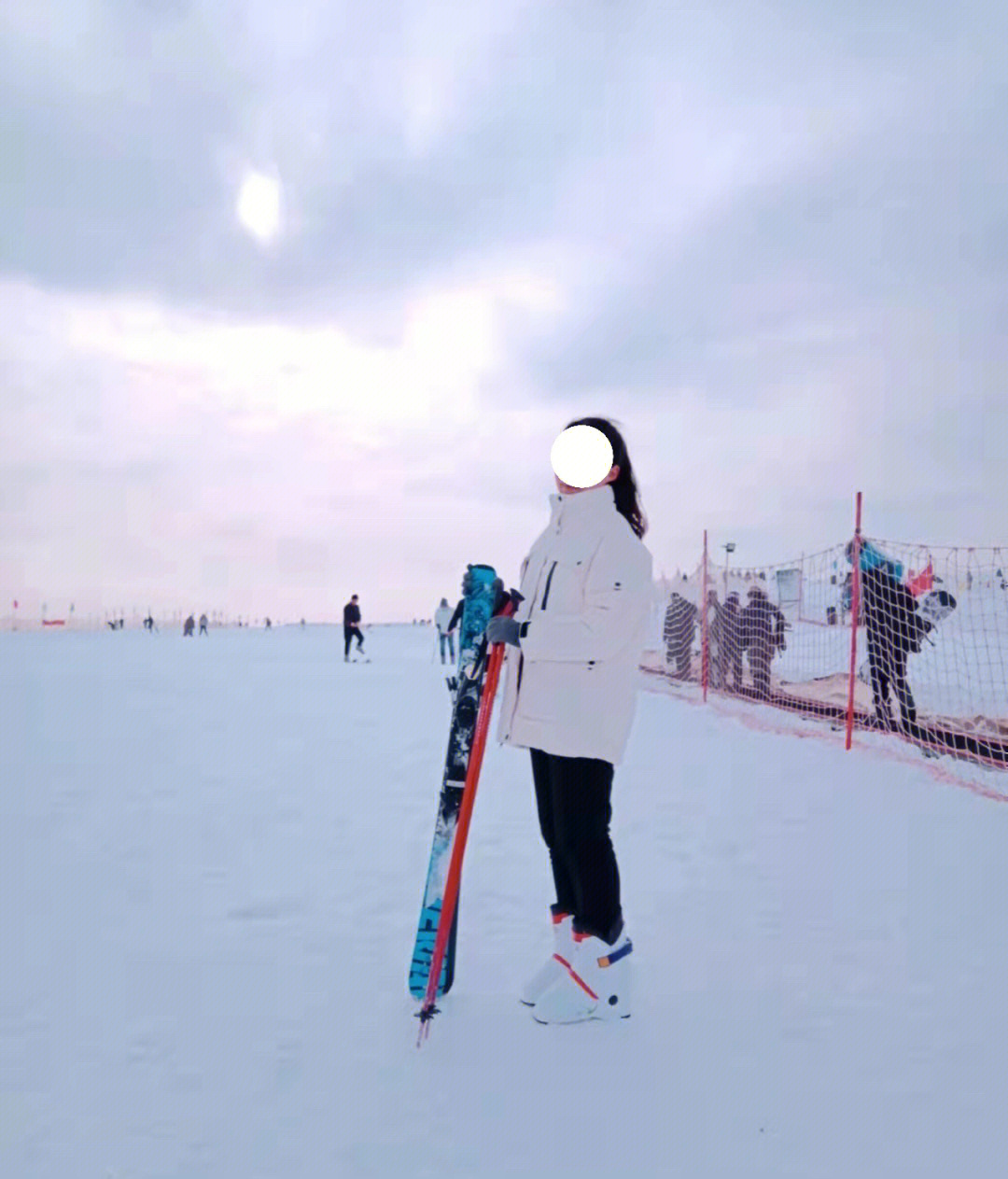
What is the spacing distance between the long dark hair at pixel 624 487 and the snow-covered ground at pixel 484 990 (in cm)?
161

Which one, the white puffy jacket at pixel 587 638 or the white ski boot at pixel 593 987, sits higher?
the white puffy jacket at pixel 587 638

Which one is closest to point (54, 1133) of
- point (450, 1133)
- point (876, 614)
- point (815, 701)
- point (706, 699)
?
point (450, 1133)

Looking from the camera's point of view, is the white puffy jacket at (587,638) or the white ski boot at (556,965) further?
the white ski boot at (556,965)

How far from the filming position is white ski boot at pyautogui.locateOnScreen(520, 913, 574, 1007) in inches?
122

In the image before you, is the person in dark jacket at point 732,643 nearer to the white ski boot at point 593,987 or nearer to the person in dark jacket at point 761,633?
the person in dark jacket at point 761,633

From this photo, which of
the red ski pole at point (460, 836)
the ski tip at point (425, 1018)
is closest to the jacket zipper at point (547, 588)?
the red ski pole at point (460, 836)

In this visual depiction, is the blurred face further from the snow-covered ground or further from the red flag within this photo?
the red flag

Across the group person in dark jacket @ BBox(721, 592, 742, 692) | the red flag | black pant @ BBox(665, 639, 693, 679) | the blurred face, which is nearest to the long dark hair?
the blurred face

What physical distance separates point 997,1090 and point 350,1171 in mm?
1733

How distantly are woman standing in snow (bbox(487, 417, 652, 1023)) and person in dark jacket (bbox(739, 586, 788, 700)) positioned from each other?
10994mm

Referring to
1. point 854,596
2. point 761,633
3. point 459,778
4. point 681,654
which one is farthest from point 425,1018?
point 681,654

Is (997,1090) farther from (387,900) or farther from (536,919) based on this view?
(387,900)

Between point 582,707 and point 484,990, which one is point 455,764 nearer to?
point 582,707

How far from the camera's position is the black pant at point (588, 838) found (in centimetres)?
301
